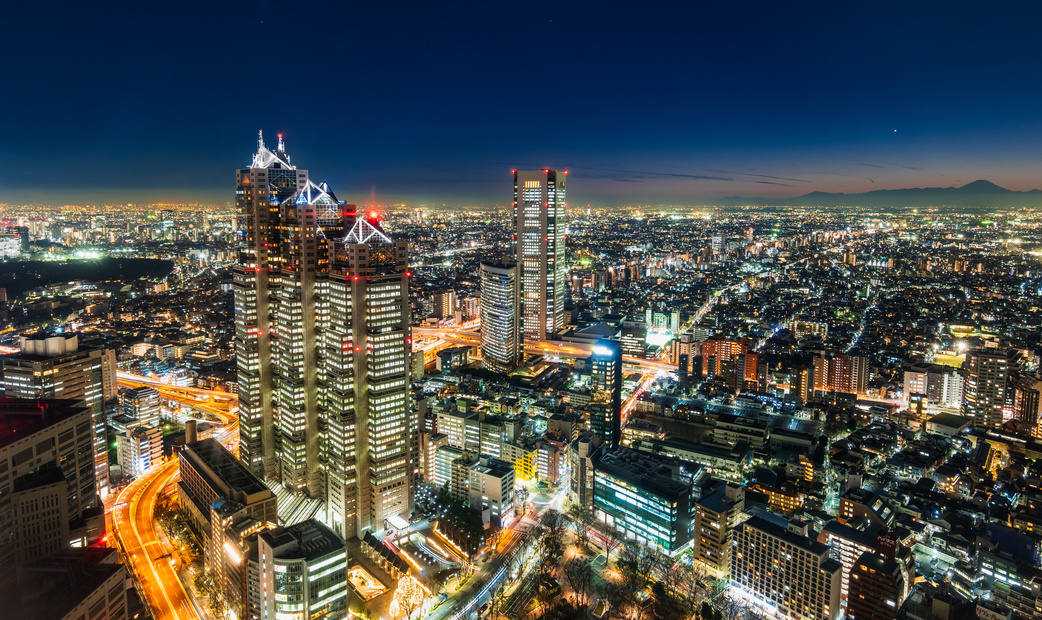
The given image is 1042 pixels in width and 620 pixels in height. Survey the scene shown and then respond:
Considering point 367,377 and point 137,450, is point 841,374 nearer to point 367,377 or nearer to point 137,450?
point 367,377

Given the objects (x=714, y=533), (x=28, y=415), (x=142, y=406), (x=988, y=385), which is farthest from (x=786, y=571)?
(x=142, y=406)

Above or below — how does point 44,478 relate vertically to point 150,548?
above

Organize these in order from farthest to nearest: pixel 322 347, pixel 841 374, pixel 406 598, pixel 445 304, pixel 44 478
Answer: pixel 445 304
pixel 841 374
pixel 322 347
pixel 406 598
pixel 44 478

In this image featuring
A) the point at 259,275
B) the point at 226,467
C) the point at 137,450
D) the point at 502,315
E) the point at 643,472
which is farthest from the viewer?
the point at 502,315

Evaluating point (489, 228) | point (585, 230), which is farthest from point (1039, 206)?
point (489, 228)

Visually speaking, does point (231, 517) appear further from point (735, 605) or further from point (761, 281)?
point (761, 281)

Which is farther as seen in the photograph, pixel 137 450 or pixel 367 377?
pixel 137 450
